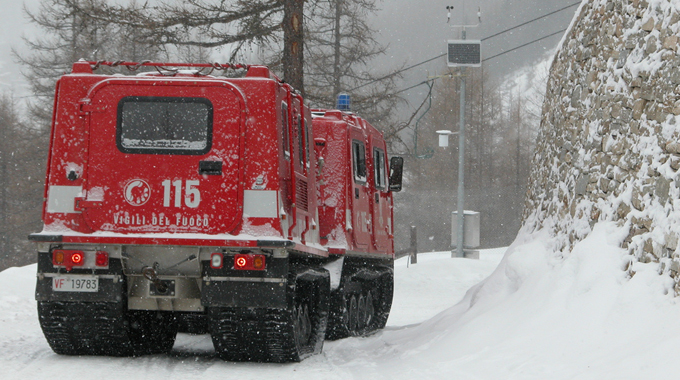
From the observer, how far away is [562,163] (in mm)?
9945

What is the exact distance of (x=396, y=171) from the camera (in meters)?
12.4

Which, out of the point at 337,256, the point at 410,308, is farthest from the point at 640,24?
the point at 410,308

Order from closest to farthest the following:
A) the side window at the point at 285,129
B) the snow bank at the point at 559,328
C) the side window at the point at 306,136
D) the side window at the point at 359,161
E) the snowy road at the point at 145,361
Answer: the snow bank at the point at 559,328 → the snowy road at the point at 145,361 → the side window at the point at 285,129 → the side window at the point at 306,136 → the side window at the point at 359,161

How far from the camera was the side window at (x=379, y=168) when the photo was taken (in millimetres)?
12445

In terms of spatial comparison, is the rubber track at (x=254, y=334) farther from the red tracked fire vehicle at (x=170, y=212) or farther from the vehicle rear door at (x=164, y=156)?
the vehicle rear door at (x=164, y=156)

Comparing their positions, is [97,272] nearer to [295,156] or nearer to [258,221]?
[258,221]

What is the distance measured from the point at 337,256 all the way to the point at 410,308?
742 cm

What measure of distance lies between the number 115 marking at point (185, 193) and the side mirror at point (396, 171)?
16.7ft

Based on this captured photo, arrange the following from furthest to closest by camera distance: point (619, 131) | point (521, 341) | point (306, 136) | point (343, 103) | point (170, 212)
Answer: point (343, 103) < point (306, 136) < point (619, 131) < point (170, 212) < point (521, 341)

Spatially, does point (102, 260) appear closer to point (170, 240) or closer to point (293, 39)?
point (170, 240)

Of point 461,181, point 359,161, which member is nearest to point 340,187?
point 359,161

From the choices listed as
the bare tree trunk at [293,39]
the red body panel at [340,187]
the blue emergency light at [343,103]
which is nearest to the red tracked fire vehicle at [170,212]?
the red body panel at [340,187]

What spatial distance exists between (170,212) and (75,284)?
103 centimetres

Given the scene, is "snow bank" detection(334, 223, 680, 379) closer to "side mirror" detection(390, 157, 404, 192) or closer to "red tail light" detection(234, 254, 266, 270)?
"red tail light" detection(234, 254, 266, 270)
